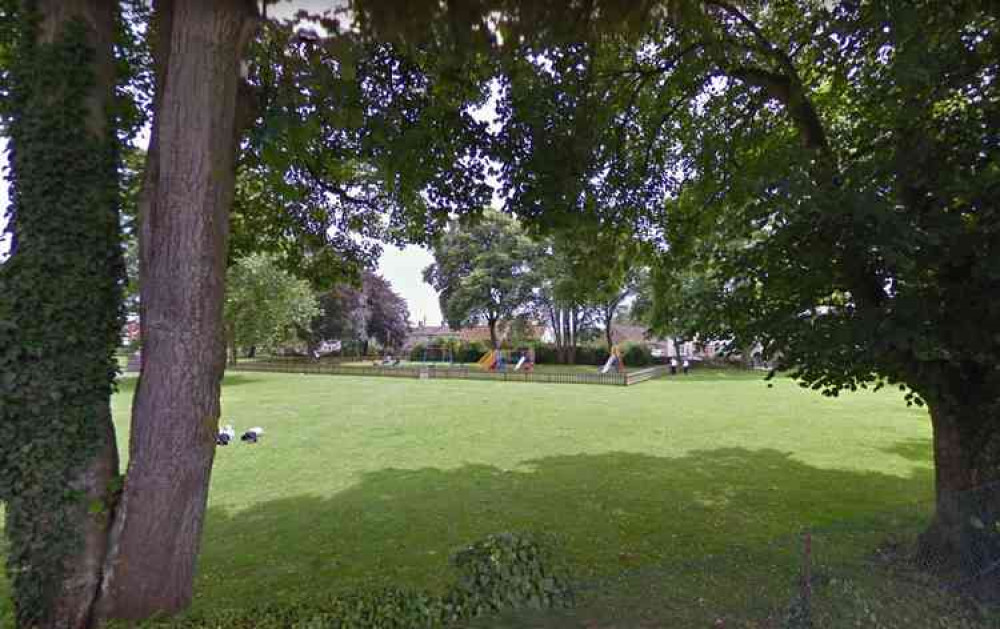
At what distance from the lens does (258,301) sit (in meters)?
25.3

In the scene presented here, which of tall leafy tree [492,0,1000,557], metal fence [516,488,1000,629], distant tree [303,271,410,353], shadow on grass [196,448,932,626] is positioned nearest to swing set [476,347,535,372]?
distant tree [303,271,410,353]

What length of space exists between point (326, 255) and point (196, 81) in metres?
4.60

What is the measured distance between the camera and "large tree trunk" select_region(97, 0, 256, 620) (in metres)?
3.19

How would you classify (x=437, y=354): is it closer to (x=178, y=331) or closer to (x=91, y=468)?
(x=91, y=468)

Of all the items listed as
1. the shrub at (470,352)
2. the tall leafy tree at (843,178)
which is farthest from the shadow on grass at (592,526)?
the shrub at (470,352)

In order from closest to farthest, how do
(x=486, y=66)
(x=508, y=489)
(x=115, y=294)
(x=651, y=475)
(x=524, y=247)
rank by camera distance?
(x=115, y=294), (x=486, y=66), (x=508, y=489), (x=651, y=475), (x=524, y=247)

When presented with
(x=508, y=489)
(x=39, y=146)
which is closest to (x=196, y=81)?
(x=39, y=146)

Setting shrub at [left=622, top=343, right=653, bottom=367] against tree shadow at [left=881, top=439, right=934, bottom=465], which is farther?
shrub at [left=622, top=343, right=653, bottom=367]

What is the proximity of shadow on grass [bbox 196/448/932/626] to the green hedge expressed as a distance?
374 millimetres

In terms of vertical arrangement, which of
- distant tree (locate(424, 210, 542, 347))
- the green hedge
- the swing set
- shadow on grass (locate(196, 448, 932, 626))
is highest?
distant tree (locate(424, 210, 542, 347))

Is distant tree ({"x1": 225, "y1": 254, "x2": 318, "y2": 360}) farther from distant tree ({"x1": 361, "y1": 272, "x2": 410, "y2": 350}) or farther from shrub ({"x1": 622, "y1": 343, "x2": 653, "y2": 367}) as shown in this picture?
shrub ({"x1": 622, "y1": 343, "x2": 653, "y2": 367})

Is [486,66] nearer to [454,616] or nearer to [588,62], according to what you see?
[588,62]

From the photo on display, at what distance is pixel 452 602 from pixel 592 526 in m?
3.06

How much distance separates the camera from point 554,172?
217 inches
